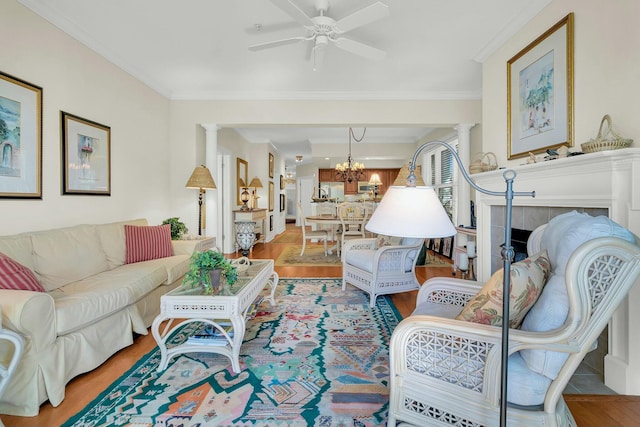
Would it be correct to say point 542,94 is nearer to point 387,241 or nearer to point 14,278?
point 387,241

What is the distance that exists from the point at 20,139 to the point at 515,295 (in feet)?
11.1

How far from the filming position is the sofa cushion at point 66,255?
7.55 feet

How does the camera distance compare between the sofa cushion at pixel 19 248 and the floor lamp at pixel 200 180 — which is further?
the floor lamp at pixel 200 180

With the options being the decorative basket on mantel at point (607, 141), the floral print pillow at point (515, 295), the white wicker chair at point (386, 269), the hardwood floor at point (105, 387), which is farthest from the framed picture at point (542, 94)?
the hardwood floor at point (105, 387)

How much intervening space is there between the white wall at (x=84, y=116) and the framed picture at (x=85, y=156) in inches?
2.5

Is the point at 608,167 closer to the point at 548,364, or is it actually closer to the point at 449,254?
the point at 548,364

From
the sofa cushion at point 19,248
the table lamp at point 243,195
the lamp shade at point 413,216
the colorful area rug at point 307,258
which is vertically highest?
the table lamp at point 243,195

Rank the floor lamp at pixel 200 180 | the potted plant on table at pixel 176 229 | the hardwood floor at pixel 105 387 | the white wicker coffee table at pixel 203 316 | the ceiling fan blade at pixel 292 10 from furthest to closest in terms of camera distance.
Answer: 1. the floor lamp at pixel 200 180
2. the potted plant on table at pixel 176 229
3. the ceiling fan blade at pixel 292 10
4. the white wicker coffee table at pixel 203 316
5. the hardwood floor at pixel 105 387

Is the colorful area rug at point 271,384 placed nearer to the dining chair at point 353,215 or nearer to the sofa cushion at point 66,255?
the sofa cushion at point 66,255

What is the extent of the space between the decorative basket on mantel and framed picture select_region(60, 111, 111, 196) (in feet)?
13.1

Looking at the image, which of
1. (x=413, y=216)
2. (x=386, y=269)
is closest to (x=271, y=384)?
(x=413, y=216)

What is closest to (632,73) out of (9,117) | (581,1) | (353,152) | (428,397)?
(581,1)

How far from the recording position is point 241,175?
6.86m

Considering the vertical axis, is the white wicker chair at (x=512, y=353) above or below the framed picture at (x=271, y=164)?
below
